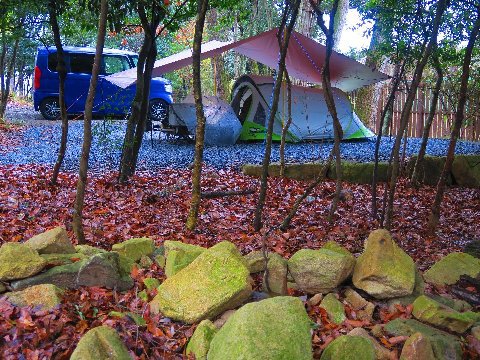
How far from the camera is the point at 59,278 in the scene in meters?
3.23

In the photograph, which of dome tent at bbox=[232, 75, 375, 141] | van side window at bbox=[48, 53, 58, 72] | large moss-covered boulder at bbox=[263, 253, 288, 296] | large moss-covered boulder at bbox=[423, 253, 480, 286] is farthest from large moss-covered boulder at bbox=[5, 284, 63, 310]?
van side window at bbox=[48, 53, 58, 72]

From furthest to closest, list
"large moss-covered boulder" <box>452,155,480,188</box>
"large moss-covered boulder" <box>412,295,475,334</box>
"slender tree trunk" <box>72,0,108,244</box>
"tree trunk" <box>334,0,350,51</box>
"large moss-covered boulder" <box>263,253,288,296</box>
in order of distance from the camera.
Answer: "tree trunk" <box>334,0,350,51</box> → "large moss-covered boulder" <box>452,155,480,188</box> → "slender tree trunk" <box>72,0,108,244</box> → "large moss-covered boulder" <box>263,253,288,296</box> → "large moss-covered boulder" <box>412,295,475,334</box>

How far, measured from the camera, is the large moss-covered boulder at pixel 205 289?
2.93 m

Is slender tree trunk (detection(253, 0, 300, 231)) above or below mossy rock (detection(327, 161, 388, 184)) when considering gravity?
above

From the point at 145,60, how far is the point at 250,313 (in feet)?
17.8

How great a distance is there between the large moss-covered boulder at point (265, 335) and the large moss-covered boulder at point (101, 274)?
0.99 meters

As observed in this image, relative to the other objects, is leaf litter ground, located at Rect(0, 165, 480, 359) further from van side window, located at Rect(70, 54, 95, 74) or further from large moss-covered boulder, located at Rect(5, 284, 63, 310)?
van side window, located at Rect(70, 54, 95, 74)

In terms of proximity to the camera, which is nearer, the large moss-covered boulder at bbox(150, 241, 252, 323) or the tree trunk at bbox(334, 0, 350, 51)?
the large moss-covered boulder at bbox(150, 241, 252, 323)

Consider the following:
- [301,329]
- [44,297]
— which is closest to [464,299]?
[301,329]

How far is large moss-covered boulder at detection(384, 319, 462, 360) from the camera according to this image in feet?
9.25


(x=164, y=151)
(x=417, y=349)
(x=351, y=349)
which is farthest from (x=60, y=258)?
(x=164, y=151)

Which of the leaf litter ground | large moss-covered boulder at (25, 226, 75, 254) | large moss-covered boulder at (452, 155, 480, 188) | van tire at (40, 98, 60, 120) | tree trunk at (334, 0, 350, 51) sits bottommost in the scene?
the leaf litter ground

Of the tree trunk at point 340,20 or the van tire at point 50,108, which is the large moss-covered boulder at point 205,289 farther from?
the tree trunk at point 340,20

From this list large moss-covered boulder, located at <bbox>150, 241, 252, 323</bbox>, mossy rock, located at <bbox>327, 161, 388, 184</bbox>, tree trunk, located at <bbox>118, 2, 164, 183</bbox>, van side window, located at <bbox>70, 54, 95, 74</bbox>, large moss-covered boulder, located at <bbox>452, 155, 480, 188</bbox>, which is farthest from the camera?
van side window, located at <bbox>70, 54, 95, 74</bbox>
